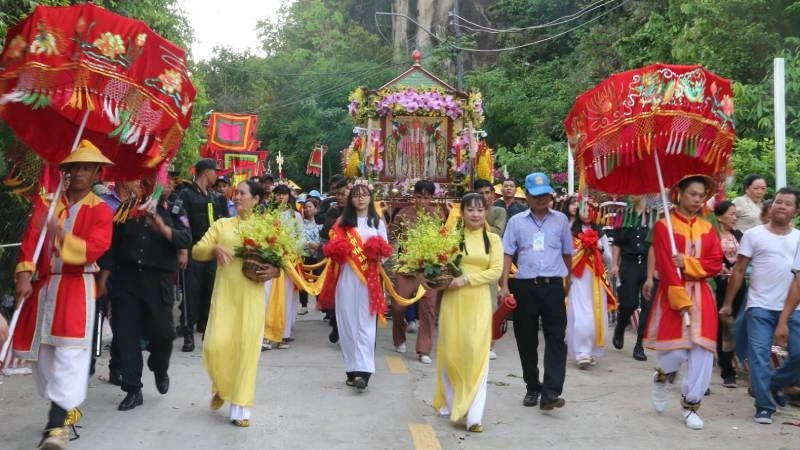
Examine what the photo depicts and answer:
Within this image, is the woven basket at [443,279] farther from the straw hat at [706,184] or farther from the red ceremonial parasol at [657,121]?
the straw hat at [706,184]

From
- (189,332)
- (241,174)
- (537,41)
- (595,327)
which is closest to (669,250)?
(595,327)

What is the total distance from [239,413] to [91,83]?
271 centimetres

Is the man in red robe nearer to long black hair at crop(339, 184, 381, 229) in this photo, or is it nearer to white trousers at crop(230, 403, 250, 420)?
long black hair at crop(339, 184, 381, 229)

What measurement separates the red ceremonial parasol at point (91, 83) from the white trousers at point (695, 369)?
428cm

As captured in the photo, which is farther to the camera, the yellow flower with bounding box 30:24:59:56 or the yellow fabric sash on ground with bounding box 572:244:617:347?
the yellow fabric sash on ground with bounding box 572:244:617:347

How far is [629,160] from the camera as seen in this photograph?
8773 mm

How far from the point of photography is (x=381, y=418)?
8.17m

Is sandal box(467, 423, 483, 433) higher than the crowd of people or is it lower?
lower

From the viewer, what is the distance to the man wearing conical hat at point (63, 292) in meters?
6.62

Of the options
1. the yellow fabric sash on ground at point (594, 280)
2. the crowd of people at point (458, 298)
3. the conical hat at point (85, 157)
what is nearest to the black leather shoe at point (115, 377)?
the crowd of people at point (458, 298)

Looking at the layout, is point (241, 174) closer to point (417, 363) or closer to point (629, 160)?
point (417, 363)

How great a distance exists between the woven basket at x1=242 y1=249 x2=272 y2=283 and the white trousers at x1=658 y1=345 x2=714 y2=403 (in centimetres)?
333

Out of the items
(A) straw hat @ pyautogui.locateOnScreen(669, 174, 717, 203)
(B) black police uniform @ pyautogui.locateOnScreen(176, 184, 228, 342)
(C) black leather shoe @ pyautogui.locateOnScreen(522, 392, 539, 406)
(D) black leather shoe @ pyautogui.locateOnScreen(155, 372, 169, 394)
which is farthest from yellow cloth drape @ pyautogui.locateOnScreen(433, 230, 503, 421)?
(B) black police uniform @ pyautogui.locateOnScreen(176, 184, 228, 342)

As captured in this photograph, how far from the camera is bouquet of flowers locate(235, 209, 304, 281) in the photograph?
789cm
